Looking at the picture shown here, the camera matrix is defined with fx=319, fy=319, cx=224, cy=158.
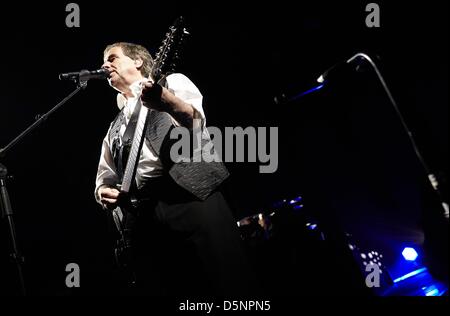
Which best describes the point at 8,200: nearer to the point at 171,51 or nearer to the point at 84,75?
the point at 84,75

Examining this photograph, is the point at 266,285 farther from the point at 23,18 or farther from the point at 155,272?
the point at 23,18

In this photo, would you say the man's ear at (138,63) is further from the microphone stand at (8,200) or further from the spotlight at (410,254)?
the spotlight at (410,254)

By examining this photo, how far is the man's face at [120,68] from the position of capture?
2080mm

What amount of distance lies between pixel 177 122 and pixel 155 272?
79cm

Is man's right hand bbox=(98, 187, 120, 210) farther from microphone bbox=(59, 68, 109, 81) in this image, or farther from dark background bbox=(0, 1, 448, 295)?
dark background bbox=(0, 1, 448, 295)

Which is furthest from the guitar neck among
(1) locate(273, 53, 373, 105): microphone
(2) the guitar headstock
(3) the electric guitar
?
(1) locate(273, 53, 373, 105): microphone

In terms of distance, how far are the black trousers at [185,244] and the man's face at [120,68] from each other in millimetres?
828

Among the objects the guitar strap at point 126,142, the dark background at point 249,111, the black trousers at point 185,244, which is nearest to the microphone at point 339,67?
the black trousers at point 185,244

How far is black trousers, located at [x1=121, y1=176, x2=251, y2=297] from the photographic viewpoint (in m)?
1.45

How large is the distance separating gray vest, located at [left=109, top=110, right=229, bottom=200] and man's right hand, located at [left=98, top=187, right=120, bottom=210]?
13.5 inches

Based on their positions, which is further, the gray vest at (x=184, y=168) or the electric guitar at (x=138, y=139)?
the electric guitar at (x=138, y=139)

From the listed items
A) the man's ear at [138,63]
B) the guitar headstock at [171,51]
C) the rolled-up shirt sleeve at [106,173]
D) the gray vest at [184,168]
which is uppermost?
the man's ear at [138,63]
